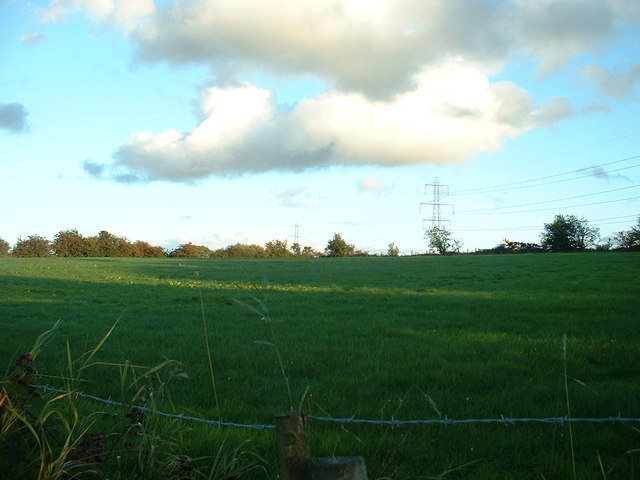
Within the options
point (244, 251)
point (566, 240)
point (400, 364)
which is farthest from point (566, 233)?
point (400, 364)

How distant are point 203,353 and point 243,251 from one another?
6866 cm

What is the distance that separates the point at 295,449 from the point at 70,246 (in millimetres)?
75458

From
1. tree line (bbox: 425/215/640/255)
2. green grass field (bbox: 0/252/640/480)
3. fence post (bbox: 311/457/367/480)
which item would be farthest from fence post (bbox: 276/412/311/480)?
tree line (bbox: 425/215/640/255)

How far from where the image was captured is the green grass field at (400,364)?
4.71 meters

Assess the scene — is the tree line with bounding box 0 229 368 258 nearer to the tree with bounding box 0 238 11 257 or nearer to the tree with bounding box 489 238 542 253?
the tree with bounding box 0 238 11 257

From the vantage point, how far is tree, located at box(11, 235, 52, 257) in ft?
231

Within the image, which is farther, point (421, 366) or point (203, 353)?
point (203, 353)

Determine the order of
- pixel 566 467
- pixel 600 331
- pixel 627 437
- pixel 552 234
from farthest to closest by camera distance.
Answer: pixel 552 234 < pixel 600 331 < pixel 627 437 < pixel 566 467

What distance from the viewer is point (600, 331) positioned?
415 inches

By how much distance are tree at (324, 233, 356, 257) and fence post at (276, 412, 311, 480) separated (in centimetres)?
7218

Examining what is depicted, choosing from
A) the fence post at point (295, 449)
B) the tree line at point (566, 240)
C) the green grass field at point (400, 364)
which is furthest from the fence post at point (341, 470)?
the tree line at point (566, 240)

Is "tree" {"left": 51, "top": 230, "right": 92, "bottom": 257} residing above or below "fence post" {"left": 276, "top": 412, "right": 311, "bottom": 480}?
above

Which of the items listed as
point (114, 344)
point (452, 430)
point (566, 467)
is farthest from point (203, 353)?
point (566, 467)

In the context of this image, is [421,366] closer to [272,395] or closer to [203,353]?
[272,395]
